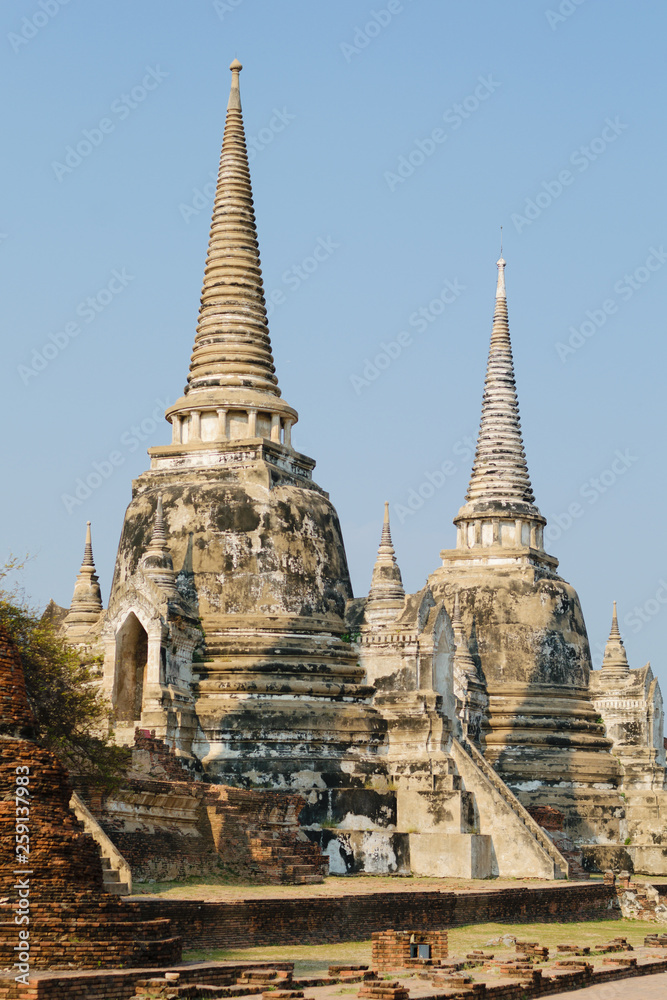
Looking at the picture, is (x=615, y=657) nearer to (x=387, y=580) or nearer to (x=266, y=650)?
(x=387, y=580)

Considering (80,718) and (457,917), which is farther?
(457,917)

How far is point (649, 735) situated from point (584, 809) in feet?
11.8

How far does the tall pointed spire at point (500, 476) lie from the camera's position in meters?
44.8

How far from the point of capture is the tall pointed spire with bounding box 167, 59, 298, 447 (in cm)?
3450

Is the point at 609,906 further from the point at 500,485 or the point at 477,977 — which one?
the point at 500,485

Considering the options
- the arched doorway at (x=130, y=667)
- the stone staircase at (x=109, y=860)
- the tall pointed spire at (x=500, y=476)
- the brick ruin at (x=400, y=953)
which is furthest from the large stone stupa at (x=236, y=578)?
the tall pointed spire at (x=500, y=476)

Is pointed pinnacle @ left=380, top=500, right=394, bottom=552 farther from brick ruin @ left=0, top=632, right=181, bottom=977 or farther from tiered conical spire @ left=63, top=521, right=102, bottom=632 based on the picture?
brick ruin @ left=0, top=632, right=181, bottom=977

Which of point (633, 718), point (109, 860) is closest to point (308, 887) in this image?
point (109, 860)

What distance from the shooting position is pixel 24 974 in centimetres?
1430

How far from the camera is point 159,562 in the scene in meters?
31.4

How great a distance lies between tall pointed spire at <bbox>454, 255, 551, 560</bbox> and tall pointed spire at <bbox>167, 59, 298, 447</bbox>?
37.2 ft

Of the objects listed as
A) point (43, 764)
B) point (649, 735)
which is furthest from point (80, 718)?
point (649, 735)

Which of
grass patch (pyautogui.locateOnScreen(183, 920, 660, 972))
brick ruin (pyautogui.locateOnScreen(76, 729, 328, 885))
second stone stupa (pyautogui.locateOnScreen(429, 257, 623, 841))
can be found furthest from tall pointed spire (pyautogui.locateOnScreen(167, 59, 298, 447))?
grass patch (pyautogui.locateOnScreen(183, 920, 660, 972))

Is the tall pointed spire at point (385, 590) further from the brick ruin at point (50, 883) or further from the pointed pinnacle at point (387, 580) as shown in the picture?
the brick ruin at point (50, 883)
